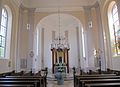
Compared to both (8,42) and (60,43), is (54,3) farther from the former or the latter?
(60,43)

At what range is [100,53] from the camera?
8.19 m

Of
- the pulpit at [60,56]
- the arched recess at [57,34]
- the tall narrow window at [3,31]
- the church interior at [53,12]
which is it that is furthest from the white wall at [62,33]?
the tall narrow window at [3,31]

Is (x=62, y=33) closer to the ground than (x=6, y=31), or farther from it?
farther from it

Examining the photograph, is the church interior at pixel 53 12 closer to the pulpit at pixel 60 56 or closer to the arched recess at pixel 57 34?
the arched recess at pixel 57 34

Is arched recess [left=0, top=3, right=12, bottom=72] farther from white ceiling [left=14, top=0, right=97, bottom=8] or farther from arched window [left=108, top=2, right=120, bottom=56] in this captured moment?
arched window [left=108, top=2, right=120, bottom=56]

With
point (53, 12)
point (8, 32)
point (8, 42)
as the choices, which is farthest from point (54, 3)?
point (8, 42)

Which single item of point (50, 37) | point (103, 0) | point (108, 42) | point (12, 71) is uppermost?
point (103, 0)

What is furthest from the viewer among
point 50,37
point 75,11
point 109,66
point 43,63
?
point 50,37

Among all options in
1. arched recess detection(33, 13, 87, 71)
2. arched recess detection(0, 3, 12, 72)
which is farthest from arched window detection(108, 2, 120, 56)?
arched recess detection(33, 13, 87, 71)

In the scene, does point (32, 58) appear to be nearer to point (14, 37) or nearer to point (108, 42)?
point (14, 37)

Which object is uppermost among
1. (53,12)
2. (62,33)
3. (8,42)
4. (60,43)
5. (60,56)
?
(53,12)

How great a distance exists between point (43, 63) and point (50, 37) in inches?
126

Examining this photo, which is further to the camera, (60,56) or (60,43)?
(60,56)

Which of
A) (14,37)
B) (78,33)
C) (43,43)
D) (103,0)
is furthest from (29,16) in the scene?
(78,33)
